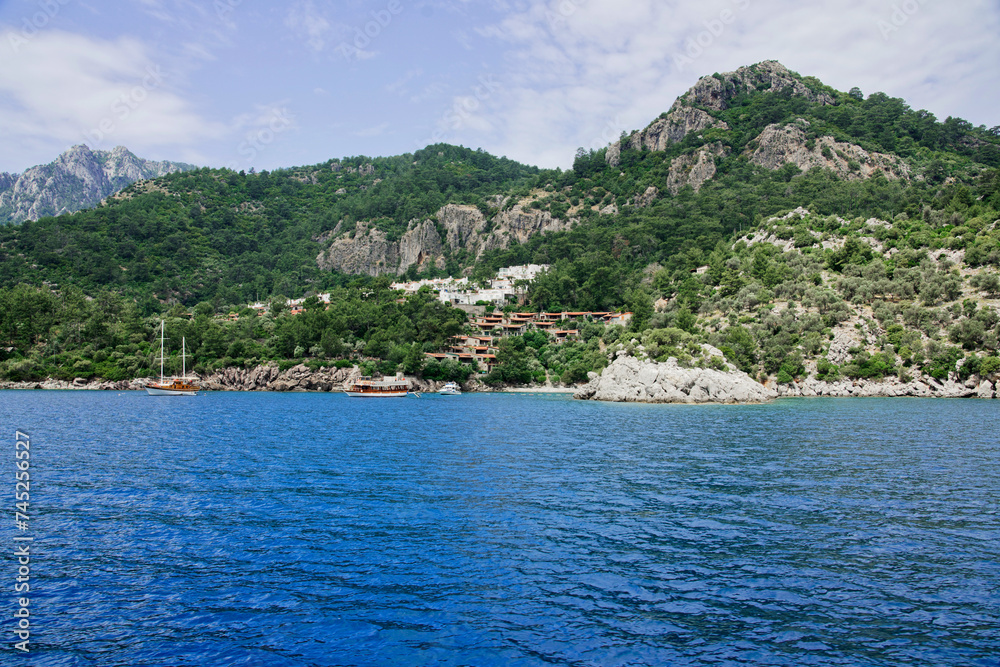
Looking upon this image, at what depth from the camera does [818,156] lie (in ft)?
389

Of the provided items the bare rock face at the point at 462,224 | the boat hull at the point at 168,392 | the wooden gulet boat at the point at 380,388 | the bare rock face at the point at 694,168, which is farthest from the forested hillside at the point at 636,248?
the boat hull at the point at 168,392

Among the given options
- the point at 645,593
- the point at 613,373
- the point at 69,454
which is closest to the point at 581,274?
the point at 613,373

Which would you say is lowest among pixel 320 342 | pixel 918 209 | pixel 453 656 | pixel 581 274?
pixel 453 656

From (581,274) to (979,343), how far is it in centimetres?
5581

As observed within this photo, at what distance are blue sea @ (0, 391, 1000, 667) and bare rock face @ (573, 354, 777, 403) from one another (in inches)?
1053

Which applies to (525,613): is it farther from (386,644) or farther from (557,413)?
(557,413)

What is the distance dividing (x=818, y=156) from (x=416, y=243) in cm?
9228

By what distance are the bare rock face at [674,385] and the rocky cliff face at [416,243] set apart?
9309 cm

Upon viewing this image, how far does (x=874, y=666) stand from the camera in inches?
313

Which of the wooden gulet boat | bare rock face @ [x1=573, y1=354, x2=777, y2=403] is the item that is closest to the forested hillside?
bare rock face @ [x1=573, y1=354, x2=777, y2=403]

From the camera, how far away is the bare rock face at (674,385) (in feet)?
176

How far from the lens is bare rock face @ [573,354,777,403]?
53.7 metres

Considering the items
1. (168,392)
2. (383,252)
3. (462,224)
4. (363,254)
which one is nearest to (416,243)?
(383,252)

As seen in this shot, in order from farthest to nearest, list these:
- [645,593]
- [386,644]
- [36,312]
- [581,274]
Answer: [581,274], [36,312], [645,593], [386,644]
